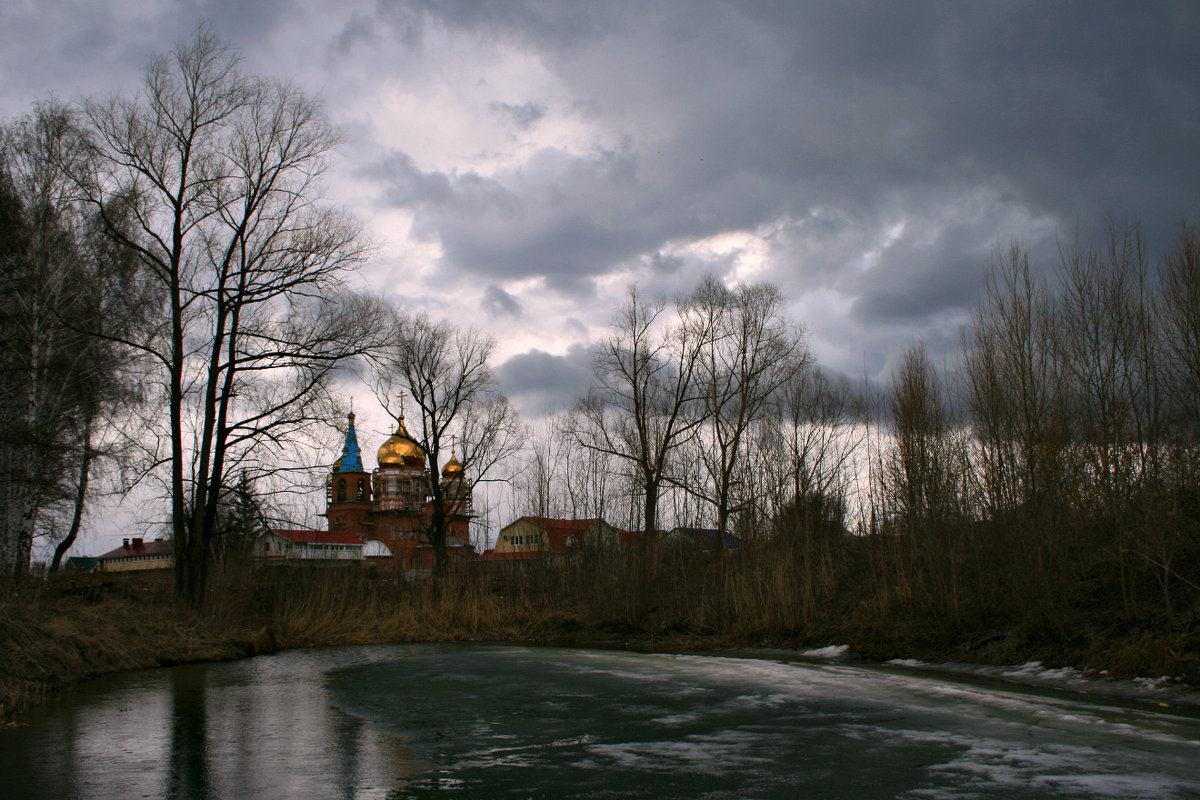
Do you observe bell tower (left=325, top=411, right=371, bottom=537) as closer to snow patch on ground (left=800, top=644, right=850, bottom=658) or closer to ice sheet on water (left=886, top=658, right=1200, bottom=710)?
snow patch on ground (left=800, top=644, right=850, bottom=658)

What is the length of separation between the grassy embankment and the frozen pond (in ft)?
4.40

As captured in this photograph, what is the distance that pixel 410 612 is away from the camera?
2336cm

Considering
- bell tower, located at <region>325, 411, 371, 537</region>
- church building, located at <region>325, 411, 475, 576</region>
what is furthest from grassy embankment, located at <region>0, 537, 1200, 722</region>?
bell tower, located at <region>325, 411, 371, 537</region>

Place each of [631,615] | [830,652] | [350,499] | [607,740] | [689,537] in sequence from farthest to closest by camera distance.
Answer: [350,499] → [689,537] → [631,615] → [830,652] → [607,740]

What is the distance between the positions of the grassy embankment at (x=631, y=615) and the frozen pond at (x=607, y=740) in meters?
1.34

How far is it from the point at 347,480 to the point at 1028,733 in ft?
225

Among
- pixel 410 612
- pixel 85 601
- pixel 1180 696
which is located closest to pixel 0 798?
pixel 1180 696

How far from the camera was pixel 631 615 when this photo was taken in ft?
72.4

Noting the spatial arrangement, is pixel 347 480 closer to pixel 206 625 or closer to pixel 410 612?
pixel 410 612

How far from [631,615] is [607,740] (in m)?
15.1

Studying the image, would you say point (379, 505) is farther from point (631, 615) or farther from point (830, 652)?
point (830, 652)

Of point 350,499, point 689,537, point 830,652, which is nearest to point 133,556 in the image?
point 350,499

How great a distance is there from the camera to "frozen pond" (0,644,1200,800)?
552cm

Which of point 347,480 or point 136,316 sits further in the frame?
point 347,480
